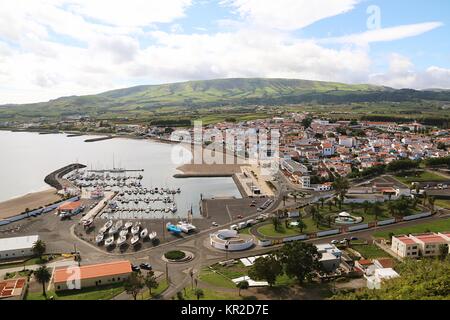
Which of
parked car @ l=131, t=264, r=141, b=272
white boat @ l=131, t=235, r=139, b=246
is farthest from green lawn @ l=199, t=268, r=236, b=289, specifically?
white boat @ l=131, t=235, r=139, b=246

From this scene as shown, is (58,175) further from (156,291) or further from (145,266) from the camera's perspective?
A: (156,291)

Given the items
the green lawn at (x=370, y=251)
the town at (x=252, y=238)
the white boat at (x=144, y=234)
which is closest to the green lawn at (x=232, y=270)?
the town at (x=252, y=238)

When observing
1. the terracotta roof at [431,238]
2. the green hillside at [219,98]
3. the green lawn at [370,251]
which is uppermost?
the green hillside at [219,98]

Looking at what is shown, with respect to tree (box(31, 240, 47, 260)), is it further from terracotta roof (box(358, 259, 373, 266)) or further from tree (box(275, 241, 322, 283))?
terracotta roof (box(358, 259, 373, 266))

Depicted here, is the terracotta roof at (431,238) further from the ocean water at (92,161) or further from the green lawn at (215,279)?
the ocean water at (92,161)
